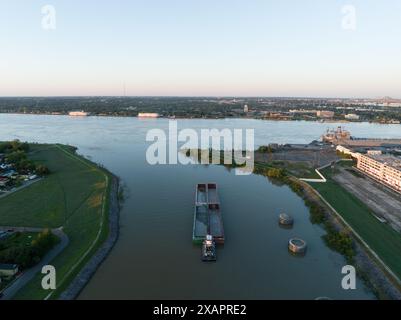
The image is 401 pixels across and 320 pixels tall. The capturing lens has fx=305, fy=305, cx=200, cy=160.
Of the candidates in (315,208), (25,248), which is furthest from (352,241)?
(25,248)

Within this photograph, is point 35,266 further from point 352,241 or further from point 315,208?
point 315,208

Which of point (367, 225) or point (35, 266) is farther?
point (367, 225)

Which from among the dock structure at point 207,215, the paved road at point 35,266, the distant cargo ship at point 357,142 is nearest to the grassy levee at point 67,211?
the paved road at point 35,266

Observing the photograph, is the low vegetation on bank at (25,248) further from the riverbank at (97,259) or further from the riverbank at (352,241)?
the riverbank at (352,241)

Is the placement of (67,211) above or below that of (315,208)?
above

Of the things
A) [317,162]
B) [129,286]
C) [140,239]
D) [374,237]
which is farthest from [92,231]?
[317,162]

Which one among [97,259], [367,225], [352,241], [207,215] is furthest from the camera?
[207,215]

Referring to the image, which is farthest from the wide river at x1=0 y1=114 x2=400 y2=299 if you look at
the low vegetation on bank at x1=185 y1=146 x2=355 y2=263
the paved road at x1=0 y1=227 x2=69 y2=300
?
the paved road at x1=0 y1=227 x2=69 y2=300
